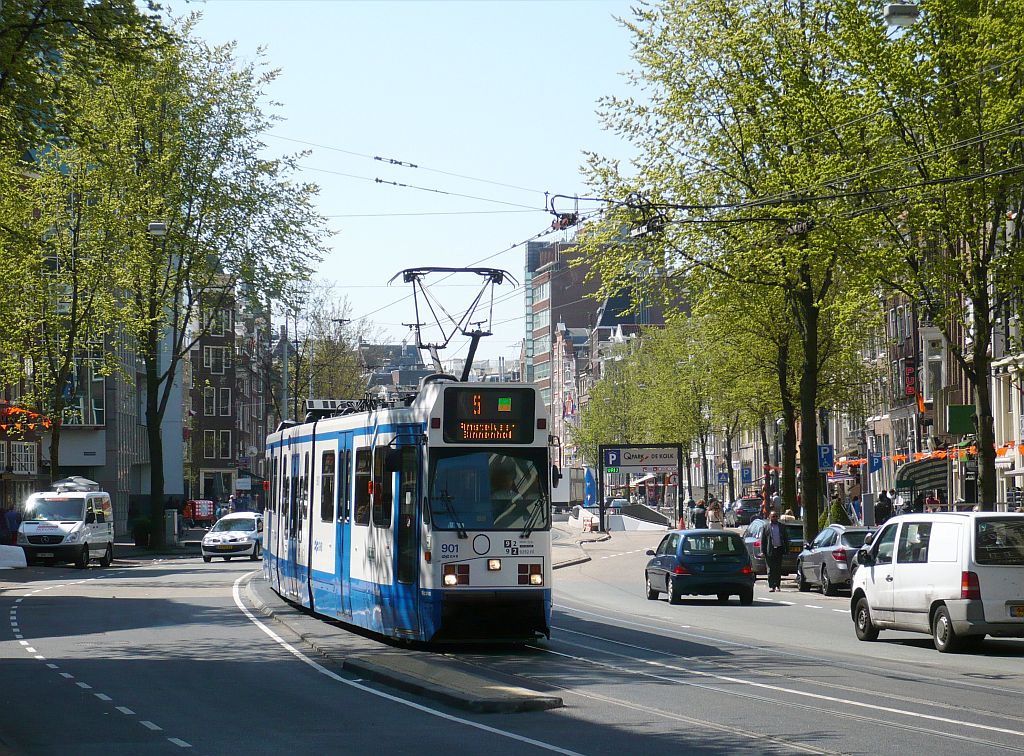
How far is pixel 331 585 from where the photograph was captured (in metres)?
23.7

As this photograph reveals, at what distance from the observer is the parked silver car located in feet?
106

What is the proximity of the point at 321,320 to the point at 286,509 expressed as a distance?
197 ft

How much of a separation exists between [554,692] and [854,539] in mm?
18354

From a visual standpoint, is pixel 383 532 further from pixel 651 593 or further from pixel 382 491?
pixel 651 593

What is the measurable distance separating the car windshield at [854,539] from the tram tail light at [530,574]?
14.0m

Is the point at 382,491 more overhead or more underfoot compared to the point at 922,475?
more underfoot

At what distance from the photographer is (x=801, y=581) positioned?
36375mm

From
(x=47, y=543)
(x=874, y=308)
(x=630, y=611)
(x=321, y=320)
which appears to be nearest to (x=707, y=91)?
(x=874, y=308)

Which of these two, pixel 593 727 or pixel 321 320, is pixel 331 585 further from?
pixel 321 320

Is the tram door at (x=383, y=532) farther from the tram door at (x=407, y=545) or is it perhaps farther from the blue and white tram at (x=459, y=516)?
the tram door at (x=407, y=545)

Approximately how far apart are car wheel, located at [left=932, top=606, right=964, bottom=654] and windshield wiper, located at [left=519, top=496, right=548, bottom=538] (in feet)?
18.2

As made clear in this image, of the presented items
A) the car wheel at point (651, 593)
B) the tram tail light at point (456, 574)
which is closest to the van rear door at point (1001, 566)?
the tram tail light at point (456, 574)

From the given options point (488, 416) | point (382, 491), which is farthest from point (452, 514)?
point (382, 491)

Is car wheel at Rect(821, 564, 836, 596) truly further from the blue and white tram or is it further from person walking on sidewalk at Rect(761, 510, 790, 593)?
the blue and white tram
